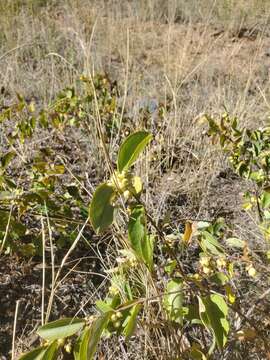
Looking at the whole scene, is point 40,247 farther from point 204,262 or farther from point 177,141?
point 177,141

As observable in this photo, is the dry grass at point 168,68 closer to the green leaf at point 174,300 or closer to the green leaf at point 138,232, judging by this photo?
the green leaf at point 174,300

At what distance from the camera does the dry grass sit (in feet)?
6.52

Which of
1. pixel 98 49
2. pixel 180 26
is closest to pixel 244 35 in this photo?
pixel 180 26

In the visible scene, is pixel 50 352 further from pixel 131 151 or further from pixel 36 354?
pixel 131 151

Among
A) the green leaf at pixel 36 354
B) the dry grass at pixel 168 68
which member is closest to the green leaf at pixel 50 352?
the green leaf at pixel 36 354

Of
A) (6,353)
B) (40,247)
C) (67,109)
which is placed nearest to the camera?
(6,353)

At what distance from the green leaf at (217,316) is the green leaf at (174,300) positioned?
6 cm

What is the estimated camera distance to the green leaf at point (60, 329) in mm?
703

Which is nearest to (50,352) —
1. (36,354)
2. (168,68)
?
(36,354)

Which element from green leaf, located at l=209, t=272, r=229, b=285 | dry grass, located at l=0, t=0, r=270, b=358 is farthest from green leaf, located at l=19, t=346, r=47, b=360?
dry grass, located at l=0, t=0, r=270, b=358

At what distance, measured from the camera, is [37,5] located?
5047 mm

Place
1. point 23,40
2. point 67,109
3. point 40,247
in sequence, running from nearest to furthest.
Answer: point 40,247, point 67,109, point 23,40

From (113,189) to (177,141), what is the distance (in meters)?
1.61

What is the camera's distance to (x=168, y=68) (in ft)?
8.80
